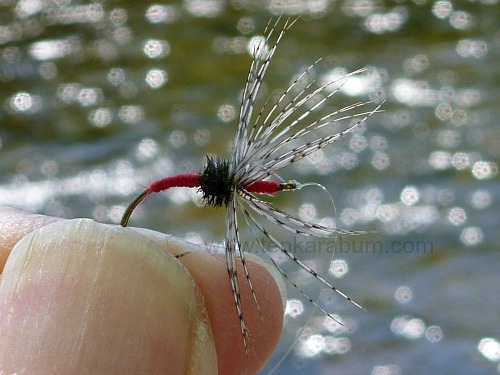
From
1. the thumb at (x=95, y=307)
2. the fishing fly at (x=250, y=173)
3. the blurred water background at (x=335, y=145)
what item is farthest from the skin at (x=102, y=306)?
the blurred water background at (x=335, y=145)

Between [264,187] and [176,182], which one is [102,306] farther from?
[264,187]

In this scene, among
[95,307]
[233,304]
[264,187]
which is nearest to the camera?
[95,307]

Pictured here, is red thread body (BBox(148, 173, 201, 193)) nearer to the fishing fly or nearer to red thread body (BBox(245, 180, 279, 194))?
the fishing fly

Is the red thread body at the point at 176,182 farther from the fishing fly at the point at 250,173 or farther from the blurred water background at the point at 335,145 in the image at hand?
the blurred water background at the point at 335,145

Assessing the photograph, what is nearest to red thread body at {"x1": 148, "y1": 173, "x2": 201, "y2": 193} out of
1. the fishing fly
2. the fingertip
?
the fishing fly

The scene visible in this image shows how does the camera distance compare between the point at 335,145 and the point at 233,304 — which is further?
the point at 335,145

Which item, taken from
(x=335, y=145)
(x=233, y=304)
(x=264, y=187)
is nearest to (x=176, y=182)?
(x=264, y=187)

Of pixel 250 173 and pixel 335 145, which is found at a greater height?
pixel 250 173
